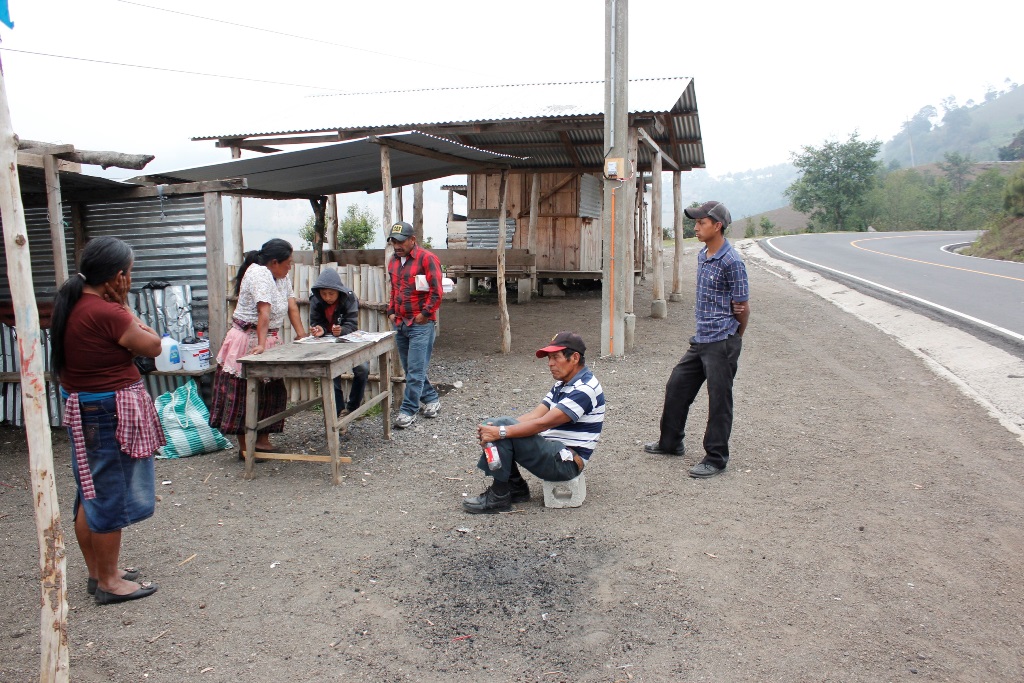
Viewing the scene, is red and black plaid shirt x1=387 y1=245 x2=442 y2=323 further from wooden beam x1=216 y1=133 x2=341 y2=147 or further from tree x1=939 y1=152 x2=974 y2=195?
tree x1=939 y1=152 x2=974 y2=195

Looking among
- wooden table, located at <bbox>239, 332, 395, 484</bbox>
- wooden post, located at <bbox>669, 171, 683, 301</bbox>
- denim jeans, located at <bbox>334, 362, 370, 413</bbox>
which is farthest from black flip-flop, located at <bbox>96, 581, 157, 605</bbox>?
wooden post, located at <bbox>669, 171, 683, 301</bbox>

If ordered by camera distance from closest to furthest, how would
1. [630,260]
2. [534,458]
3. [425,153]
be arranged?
[534,458] < [425,153] < [630,260]

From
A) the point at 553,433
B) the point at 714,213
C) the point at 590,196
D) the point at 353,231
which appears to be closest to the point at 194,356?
the point at 553,433

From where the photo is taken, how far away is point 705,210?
5102 millimetres

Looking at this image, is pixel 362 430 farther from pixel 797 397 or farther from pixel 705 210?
pixel 797 397

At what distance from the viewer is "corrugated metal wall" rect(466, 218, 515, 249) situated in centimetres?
1550

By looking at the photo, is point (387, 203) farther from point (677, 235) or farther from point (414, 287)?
point (677, 235)

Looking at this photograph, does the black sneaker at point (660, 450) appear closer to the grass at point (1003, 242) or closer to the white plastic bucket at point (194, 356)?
the white plastic bucket at point (194, 356)

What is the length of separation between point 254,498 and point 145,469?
1.52 m

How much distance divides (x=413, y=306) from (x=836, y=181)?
178 feet

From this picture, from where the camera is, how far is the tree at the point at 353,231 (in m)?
23.5

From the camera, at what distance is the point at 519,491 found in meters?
4.84

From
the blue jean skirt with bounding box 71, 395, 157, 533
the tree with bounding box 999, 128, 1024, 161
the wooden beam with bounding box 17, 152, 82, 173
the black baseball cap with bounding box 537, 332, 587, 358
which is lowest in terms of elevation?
the blue jean skirt with bounding box 71, 395, 157, 533

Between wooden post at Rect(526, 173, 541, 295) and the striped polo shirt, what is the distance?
9791mm
